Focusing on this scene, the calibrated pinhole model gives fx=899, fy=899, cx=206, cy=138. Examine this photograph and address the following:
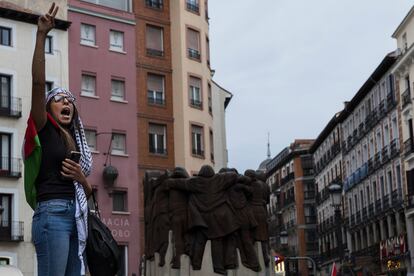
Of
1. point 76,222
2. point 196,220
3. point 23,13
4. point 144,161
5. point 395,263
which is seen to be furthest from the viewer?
point 395,263

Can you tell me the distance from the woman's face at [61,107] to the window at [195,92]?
4281cm

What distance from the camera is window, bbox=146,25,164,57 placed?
157 feet

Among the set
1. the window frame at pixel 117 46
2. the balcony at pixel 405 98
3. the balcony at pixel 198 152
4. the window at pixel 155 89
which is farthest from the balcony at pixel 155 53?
the balcony at pixel 405 98

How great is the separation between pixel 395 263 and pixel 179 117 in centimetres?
2374

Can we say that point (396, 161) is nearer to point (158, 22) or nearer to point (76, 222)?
point (158, 22)

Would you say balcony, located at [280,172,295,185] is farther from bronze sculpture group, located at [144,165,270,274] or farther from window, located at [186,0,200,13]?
bronze sculpture group, located at [144,165,270,274]

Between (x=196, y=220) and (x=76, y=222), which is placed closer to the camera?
(x=76, y=222)

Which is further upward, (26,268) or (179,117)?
(179,117)

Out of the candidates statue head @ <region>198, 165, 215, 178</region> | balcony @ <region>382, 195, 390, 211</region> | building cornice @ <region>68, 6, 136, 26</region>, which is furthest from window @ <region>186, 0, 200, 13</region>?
statue head @ <region>198, 165, 215, 178</region>

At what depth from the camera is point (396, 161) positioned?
64.2 meters

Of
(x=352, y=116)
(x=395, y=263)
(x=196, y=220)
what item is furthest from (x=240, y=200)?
(x=352, y=116)

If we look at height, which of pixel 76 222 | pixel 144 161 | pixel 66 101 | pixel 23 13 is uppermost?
pixel 23 13

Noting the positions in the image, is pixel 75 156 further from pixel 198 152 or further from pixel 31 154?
pixel 198 152

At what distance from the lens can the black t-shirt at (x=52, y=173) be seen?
196 inches
